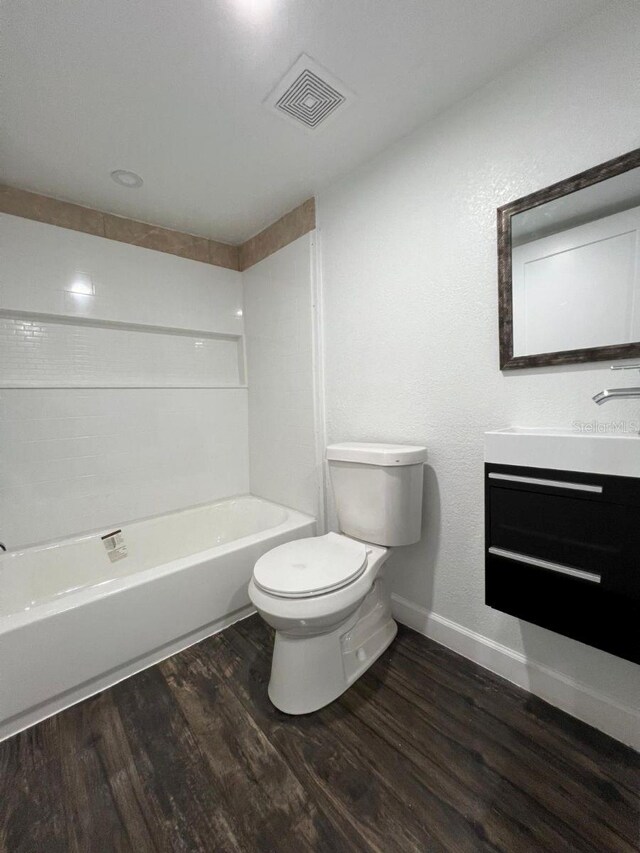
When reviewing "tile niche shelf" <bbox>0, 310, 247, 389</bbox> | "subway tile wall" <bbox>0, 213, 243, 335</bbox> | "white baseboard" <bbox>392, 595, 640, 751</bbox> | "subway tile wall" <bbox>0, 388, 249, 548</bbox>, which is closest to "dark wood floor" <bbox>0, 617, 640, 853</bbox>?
"white baseboard" <bbox>392, 595, 640, 751</bbox>

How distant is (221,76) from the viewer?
3.96ft

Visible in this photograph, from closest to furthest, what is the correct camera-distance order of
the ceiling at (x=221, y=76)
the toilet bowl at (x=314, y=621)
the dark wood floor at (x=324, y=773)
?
the dark wood floor at (x=324, y=773) → the ceiling at (x=221, y=76) → the toilet bowl at (x=314, y=621)

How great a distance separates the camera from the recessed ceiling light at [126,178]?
170cm

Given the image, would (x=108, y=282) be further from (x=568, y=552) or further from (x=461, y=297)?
(x=568, y=552)

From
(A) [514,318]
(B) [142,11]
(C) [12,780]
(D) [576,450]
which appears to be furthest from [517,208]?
(C) [12,780]

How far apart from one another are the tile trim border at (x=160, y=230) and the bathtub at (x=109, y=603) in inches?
67.3

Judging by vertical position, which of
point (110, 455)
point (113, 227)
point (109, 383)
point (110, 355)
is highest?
point (113, 227)

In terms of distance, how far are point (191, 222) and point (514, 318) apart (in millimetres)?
1992

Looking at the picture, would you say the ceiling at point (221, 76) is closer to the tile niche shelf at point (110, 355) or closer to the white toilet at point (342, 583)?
Answer: the tile niche shelf at point (110, 355)

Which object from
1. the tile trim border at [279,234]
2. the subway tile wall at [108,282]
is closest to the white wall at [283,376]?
the tile trim border at [279,234]

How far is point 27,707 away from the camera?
3.93 feet

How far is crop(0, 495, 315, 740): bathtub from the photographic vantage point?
1202 millimetres

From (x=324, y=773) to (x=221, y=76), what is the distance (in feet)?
7.46

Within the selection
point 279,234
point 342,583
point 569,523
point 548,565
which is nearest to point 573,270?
point 569,523
